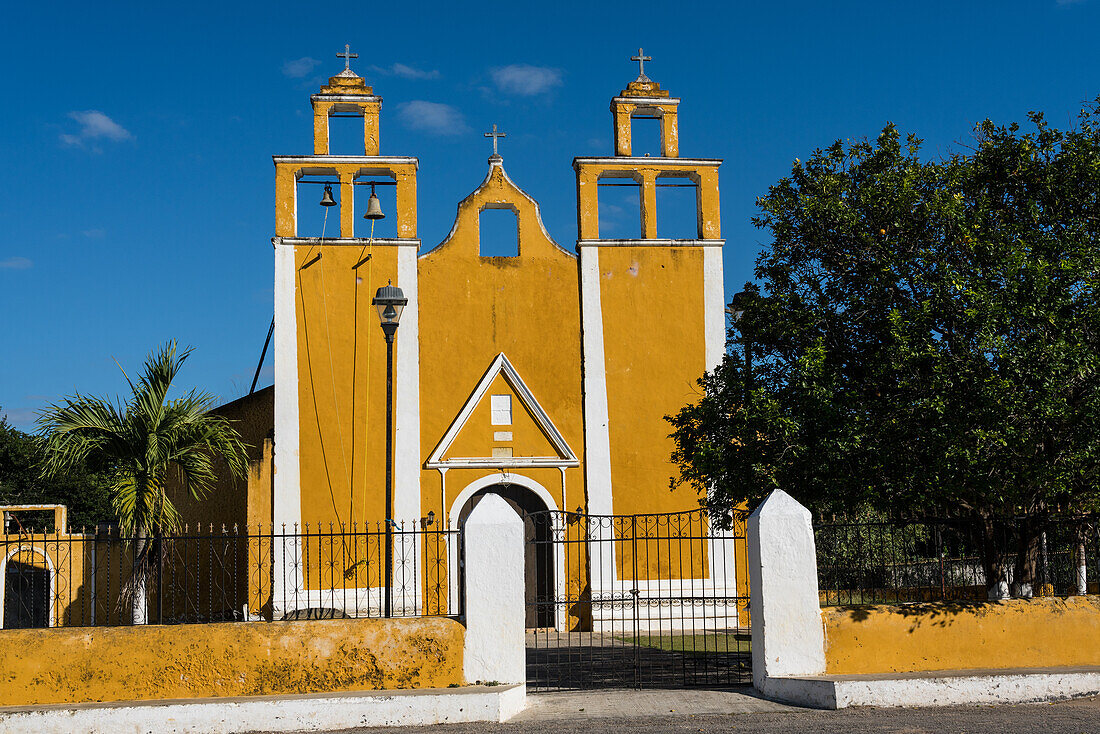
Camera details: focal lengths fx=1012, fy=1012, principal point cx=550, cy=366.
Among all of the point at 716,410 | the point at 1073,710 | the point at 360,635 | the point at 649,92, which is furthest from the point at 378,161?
the point at 1073,710

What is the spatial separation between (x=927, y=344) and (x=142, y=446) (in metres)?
9.59

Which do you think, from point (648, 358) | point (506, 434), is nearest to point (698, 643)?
point (506, 434)

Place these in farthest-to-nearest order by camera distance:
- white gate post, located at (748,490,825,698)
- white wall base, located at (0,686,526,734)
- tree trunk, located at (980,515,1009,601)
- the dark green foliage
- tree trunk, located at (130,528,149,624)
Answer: the dark green foliage
tree trunk, located at (130,528,149,624)
tree trunk, located at (980,515,1009,601)
white gate post, located at (748,490,825,698)
white wall base, located at (0,686,526,734)

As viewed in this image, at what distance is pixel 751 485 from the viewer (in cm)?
1075

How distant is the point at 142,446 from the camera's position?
514 inches

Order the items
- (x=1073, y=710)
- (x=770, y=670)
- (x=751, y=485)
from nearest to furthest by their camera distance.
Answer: (x=1073, y=710) < (x=770, y=670) < (x=751, y=485)

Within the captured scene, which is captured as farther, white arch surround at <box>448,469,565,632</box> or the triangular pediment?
the triangular pediment

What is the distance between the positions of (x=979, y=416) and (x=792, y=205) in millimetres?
3193

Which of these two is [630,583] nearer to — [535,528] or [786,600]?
[535,528]

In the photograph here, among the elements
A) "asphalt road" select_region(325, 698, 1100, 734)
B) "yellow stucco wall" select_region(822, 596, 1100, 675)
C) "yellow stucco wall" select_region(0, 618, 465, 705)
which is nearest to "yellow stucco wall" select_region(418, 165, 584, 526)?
"yellow stucco wall" select_region(0, 618, 465, 705)

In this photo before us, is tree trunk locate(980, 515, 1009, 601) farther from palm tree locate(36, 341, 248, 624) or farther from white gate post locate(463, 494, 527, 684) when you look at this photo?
palm tree locate(36, 341, 248, 624)

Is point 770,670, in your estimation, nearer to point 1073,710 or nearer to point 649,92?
point 1073,710

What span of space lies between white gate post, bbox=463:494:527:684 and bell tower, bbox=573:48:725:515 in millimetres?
7819

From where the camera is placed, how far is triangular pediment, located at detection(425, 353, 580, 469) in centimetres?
1677
